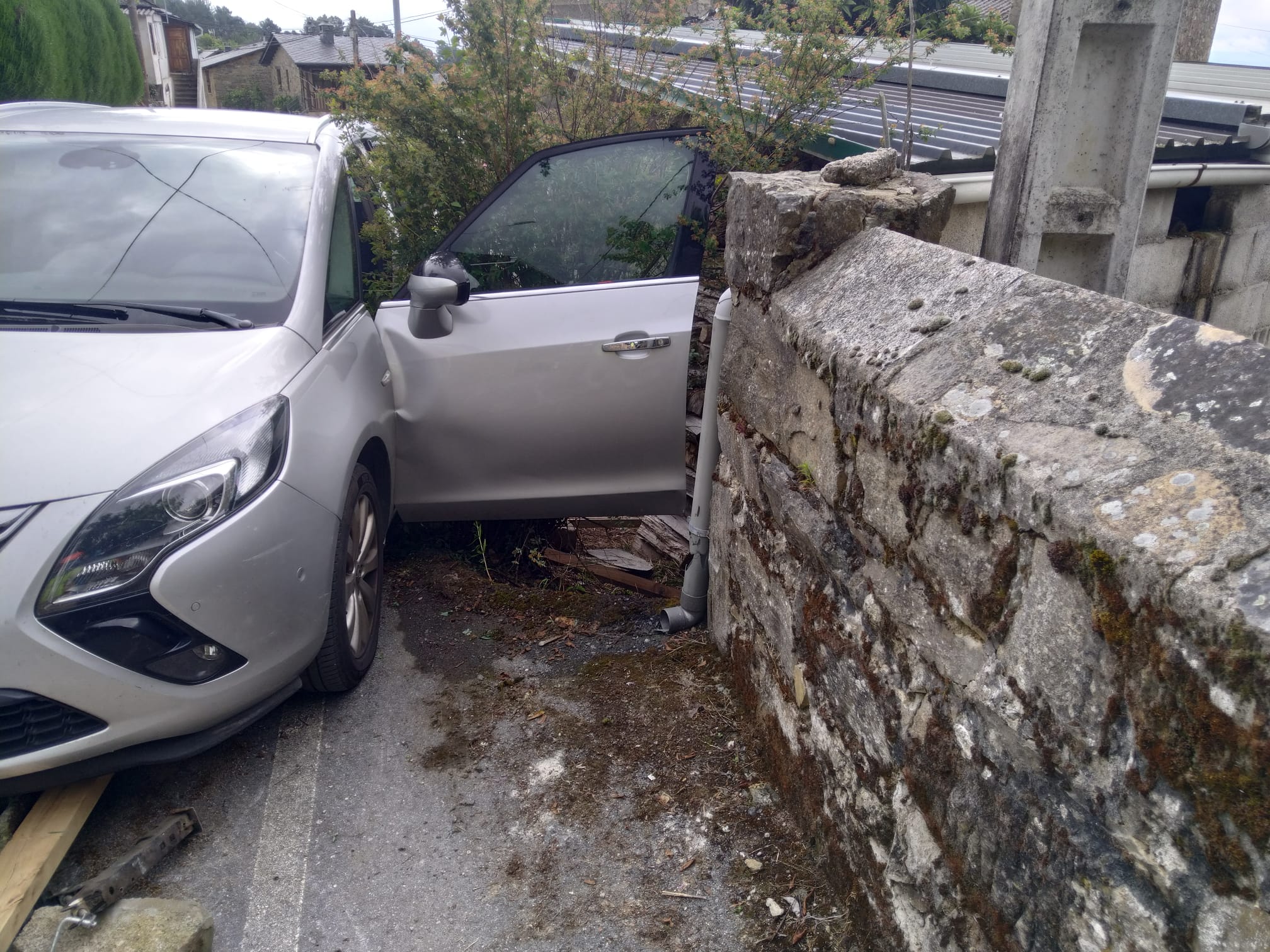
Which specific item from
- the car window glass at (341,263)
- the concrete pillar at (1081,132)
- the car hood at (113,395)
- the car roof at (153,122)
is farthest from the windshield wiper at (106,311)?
the concrete pillar at (1081,132)

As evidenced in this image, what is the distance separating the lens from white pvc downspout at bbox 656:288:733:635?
122 inches

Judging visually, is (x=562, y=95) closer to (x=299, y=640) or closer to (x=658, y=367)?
(x=658, y=367)

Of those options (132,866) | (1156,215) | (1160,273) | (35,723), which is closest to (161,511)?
(35,723)

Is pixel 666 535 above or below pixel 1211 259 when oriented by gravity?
below

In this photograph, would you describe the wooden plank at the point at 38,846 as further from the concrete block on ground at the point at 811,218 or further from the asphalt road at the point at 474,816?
the concrete block on ground at the point at 811,218

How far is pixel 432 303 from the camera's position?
11.5ft

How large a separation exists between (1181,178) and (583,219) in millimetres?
2618

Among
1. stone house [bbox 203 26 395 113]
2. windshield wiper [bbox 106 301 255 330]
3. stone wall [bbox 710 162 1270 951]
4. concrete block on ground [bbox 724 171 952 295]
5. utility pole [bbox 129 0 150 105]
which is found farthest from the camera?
stone house [bbox 203 26 395 113]

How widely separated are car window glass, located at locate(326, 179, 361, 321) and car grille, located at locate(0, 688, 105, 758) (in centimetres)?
158

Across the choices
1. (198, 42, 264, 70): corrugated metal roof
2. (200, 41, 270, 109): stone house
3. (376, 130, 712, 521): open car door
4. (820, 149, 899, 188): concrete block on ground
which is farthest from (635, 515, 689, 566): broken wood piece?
(198, 42, 264, 70): corrugated metal roof

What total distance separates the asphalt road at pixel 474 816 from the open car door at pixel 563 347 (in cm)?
81

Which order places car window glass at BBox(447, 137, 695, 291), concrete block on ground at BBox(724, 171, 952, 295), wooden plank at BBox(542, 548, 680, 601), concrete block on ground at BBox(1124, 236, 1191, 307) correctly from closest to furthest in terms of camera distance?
concrete block on ground at BBox(724, 171, 952, 295) < car window glass at BBox(447, 137, 695, 291) < wooden plank at BBox(542, 548, 680, 601) < concrete block on ground at BBox(1124, 236, 1191, 307)

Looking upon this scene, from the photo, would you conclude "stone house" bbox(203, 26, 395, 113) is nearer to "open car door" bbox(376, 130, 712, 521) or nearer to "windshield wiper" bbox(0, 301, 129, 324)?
"open car door" bbox(376, 130, 712, 521)

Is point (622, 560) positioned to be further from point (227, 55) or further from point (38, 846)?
point (227, 55)
